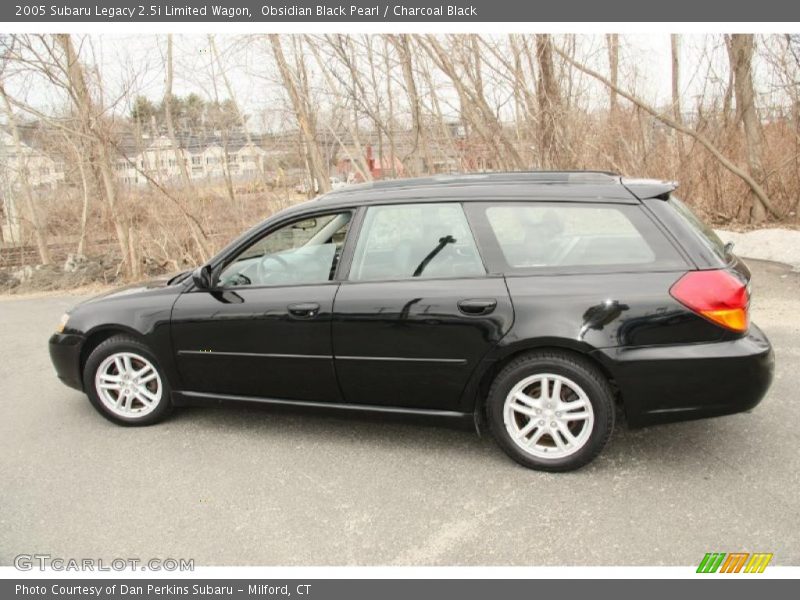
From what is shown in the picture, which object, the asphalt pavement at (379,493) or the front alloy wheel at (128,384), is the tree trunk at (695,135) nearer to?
the asphalt pavement at (379,493)

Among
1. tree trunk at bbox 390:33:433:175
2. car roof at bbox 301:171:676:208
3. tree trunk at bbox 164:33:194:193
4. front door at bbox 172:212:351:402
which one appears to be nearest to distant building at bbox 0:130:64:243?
tree trunk at bbox 164:33:194:193

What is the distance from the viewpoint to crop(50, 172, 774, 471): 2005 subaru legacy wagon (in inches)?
125

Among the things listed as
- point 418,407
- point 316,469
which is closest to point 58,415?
point 316,469

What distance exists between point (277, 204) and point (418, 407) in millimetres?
9596

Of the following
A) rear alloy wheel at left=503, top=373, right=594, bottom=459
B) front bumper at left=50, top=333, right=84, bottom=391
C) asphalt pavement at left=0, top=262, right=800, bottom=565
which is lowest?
asphalt pavement at left=0, top=262, right=800, bottom=565

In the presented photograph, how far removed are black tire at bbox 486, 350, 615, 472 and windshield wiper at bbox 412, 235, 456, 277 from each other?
2.46 feet

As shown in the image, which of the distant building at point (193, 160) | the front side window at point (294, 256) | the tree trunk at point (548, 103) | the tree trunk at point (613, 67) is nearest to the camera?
the front side window at point (294, 256)

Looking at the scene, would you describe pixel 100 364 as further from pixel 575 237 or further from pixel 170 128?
pixel 170 128

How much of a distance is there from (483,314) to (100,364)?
2.74 m

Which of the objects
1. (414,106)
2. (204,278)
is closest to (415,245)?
(204,278)

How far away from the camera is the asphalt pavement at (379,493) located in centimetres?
280

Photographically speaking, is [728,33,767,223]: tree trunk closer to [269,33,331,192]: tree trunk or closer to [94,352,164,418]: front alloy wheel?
[269,33,331,192]: tree trunk

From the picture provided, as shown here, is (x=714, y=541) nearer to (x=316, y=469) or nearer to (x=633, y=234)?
(x=633, y=234)

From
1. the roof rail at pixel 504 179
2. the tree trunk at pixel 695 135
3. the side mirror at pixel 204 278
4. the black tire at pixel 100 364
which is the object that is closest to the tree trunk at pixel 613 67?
the tree trunk at pixel 695 135
